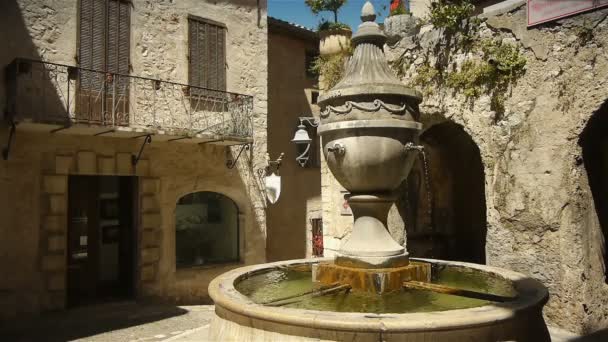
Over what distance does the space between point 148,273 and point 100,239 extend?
4.64 feet

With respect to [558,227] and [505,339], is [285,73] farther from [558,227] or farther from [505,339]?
[505,339]

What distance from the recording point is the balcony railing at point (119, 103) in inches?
308

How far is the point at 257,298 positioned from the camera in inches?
161

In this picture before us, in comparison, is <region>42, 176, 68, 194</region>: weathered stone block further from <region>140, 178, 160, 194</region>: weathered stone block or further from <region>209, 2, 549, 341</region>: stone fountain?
<region>209, 2, 549, 341</region>: stone fountain

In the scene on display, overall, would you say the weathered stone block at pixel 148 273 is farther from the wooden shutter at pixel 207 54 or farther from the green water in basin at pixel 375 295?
the green water in basin at pixel 375 295

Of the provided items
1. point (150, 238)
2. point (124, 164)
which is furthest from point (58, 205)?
point (150, 238)

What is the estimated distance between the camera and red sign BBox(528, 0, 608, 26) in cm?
581

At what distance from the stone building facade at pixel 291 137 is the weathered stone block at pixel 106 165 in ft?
15.9

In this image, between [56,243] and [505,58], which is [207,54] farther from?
[505,58]

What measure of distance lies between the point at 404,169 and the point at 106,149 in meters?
6.47

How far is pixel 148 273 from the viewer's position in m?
9.20

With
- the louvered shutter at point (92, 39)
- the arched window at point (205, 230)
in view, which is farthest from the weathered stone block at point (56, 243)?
the louvered shutter at point (92, 39)

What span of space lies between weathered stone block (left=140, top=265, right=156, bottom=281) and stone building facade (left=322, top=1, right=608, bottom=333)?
569cm

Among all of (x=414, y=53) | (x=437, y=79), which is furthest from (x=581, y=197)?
(x=414, y=53)
